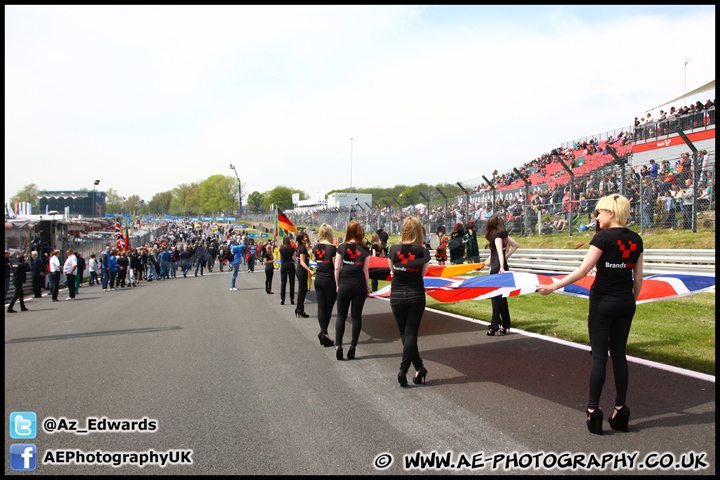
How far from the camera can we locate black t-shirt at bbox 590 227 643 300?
3.85m

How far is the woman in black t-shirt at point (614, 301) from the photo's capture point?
3.83 meters

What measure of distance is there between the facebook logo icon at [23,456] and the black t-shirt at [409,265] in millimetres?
3617

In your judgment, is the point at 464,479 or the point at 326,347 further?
the point at 326,347

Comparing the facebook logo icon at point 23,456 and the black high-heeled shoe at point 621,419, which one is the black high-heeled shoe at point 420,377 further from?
the facebook logo icon at point 23,456

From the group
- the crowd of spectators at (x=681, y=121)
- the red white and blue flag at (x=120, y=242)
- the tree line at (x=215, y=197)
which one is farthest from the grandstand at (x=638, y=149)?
the tree line at (x=215, y=197)

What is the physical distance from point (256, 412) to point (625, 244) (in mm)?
3634

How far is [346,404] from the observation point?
4594 mm

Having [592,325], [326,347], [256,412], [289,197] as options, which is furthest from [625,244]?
[289,197]

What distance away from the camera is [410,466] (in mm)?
3371

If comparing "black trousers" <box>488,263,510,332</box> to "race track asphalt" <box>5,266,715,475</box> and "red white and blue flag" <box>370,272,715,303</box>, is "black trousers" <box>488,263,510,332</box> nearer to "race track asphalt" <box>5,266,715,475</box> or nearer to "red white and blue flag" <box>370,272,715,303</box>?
"race track asphalt" <box>5,266,715,475</box>

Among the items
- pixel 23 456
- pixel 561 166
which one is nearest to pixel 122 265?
pixel 23 456

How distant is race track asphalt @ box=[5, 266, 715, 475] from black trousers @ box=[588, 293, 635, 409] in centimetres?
36

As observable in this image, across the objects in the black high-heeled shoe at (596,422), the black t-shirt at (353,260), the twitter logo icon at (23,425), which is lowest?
the twitter logo icon at (23,425)

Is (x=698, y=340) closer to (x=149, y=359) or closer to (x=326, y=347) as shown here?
(x=326, y=347)
